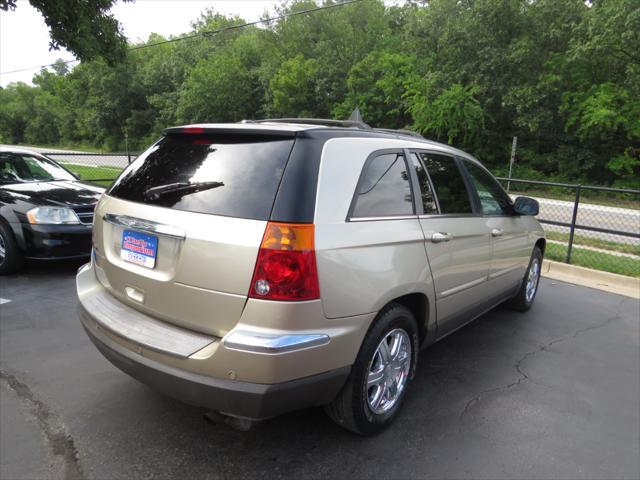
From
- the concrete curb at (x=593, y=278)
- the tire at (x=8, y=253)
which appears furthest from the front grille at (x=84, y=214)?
the concrete curb at (x=593, y=278)

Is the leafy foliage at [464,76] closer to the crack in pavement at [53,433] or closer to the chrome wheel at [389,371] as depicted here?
the crack in pavement at [53,433]

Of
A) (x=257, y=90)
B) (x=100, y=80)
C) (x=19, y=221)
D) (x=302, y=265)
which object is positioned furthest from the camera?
(x=100, y=80)

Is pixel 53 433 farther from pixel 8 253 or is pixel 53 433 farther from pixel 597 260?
pixel 597 260

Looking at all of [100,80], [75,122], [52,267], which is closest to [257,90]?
[100,80]

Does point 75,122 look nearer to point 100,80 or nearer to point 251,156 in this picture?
point 100,80

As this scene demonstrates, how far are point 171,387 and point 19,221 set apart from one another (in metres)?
4.30

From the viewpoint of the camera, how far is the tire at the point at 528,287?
198 inches

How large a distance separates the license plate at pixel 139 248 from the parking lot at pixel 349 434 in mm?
1012

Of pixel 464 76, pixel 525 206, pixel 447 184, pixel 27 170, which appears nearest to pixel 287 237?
pixel 447 184

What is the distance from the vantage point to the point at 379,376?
278 centimetres

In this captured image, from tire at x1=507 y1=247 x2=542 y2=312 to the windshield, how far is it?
6.21 metres

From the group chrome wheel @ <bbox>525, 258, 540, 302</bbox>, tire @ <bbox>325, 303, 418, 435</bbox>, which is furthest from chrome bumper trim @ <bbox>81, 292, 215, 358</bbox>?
chrome wheel @ <bbox>525, 258, 540, 302</bbox>

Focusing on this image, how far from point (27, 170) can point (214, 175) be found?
5486mm

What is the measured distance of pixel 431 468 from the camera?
8.29ft
